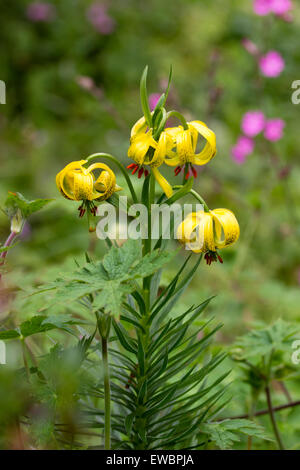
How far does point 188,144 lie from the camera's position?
71 centimetres

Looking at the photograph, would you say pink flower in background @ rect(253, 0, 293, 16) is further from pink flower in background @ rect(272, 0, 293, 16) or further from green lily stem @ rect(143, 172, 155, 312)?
green lily stem @ rect(143, 172, 155, 312)

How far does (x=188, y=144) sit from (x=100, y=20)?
10.2 ft

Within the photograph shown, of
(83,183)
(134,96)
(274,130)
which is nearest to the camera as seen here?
(83,183)

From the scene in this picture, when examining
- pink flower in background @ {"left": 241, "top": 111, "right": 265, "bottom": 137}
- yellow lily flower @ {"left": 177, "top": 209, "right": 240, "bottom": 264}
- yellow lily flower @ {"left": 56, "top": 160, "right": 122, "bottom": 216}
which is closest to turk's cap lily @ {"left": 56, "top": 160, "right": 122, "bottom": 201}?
yellow lily flower @ {"left": 56, "top": 160, "right": 122, "bottom": 216}

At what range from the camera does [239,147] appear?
227cm

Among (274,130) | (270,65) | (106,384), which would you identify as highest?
(270,65)

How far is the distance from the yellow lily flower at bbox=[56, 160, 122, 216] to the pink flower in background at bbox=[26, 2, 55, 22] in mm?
3078

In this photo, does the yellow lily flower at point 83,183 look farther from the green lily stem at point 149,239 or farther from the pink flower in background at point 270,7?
the pink flower in background at point 270,7

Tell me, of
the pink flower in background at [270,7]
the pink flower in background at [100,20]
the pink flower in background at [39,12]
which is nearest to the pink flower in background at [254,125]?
the pink flower in background at [270,7]

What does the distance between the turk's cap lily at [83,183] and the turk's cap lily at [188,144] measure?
89 mm

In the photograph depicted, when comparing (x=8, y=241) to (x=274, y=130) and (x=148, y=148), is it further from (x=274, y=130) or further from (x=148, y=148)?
(x=274, y=130)

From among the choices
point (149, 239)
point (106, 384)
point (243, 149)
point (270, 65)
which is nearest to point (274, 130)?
point (243, 149)

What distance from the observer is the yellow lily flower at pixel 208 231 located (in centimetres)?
70

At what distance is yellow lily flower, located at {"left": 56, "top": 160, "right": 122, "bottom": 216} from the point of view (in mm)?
695
